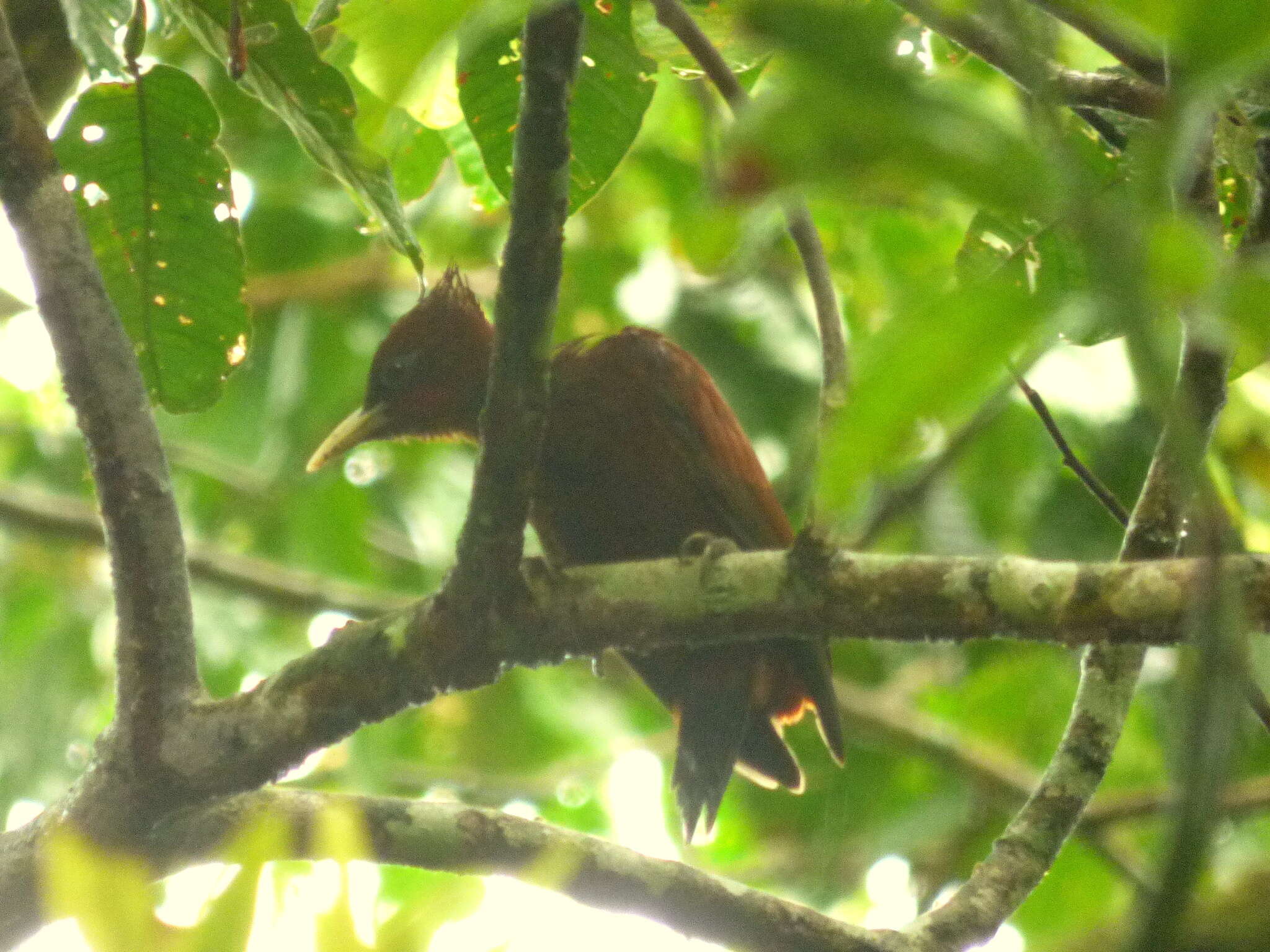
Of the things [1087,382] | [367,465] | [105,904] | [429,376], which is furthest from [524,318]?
[367,465]

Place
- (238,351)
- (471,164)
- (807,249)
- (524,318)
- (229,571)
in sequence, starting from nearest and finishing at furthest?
(524,318) < (807,249) < (238,351) < (471,164) < (229,571)

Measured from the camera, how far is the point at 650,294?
5.77 m

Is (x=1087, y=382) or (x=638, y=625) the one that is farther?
(x=1087, y=382)

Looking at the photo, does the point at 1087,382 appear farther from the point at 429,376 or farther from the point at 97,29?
the point at 97,29

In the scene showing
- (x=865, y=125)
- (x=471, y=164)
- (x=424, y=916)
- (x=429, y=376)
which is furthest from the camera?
(x=429, y=376)

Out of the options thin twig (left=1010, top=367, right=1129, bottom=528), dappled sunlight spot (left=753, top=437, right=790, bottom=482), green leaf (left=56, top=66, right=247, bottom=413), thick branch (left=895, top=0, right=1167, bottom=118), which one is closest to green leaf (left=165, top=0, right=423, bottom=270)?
green leaf (left=56, top=66, right=247, bottom=413)

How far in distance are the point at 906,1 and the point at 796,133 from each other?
690mm

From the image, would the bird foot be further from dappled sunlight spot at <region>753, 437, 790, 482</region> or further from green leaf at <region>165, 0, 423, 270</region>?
dappled sunlight spot at <region>753, 437, 790, 482</region>

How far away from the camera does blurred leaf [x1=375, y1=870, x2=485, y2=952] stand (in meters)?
1.17

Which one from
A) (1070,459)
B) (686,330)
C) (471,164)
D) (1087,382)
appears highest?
(686,330)

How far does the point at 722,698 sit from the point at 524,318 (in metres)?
1.76

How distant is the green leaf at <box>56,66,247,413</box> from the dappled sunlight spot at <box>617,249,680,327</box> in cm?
313

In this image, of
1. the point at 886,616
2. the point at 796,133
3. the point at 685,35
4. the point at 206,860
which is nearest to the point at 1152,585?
the point at 886,616

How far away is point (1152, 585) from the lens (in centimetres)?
184
